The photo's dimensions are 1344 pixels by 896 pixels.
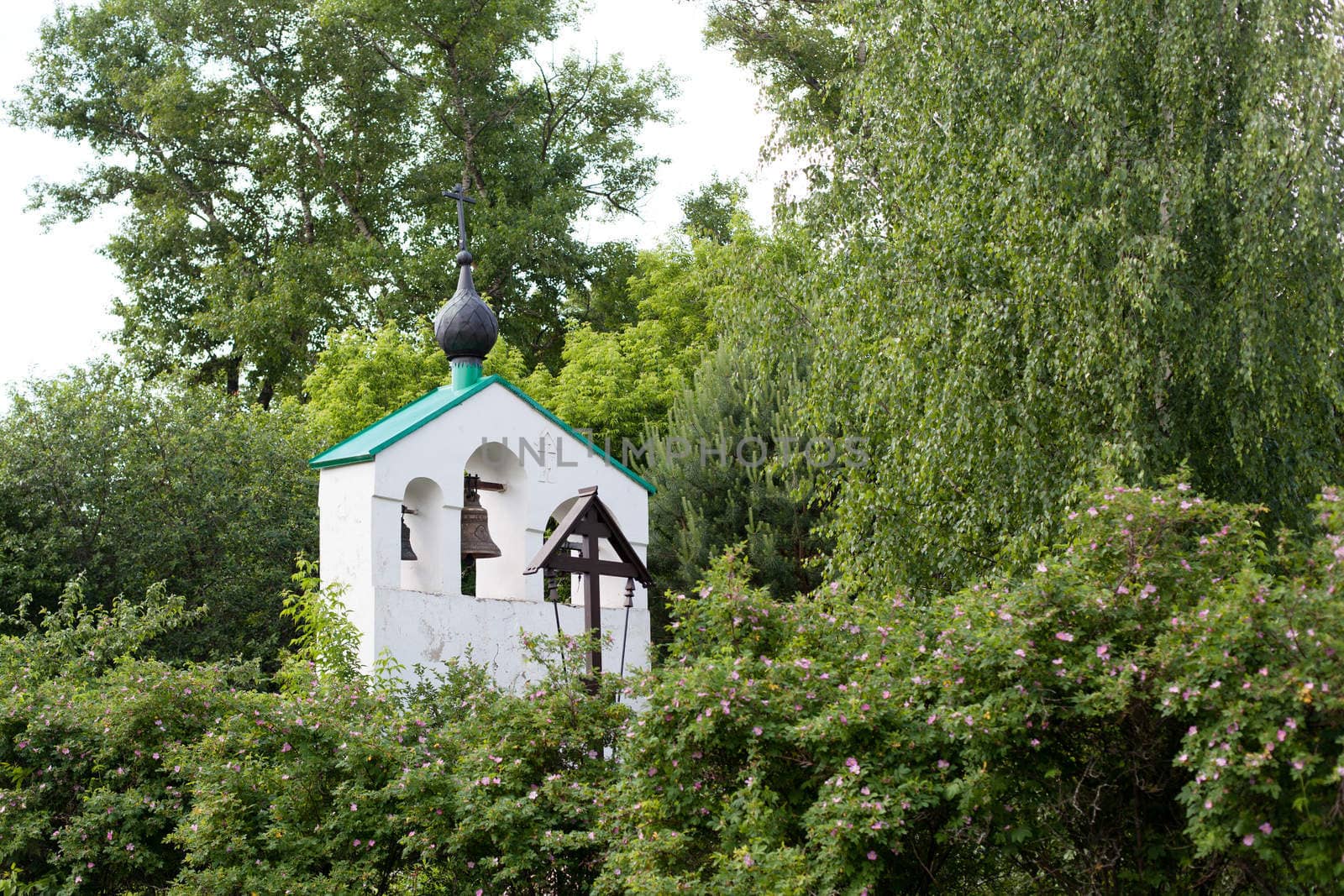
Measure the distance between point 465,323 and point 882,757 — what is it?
6871 mm

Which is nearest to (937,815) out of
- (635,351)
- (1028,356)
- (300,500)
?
(1028,356)

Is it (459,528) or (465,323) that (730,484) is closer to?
(465,323)

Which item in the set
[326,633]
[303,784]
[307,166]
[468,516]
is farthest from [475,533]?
[307,166]

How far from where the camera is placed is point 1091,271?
335 inches

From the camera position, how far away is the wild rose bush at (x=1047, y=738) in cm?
354

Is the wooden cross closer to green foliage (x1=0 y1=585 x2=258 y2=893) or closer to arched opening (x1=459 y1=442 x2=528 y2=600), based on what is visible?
arched opening (x1=459 y1=442 x2=528 y2=600)

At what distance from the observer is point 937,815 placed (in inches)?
172

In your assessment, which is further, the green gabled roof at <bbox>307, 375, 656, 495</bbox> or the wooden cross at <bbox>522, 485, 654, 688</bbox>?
the green gabled roof at <bbox>307, 375, 656, 495</bbox>

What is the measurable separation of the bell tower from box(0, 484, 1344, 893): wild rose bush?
279cm

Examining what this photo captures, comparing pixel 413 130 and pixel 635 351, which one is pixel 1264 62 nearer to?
pixel 635 351

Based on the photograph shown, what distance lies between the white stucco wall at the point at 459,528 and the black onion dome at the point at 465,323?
58 cm

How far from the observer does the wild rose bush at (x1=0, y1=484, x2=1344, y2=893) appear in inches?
141

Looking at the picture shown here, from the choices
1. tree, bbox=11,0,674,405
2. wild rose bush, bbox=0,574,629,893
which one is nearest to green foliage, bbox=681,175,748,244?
tree, bbox=11,0,674,405

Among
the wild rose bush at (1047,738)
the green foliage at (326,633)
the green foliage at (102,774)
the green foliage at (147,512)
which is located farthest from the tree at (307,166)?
the wild rose bush at (1047,738)
